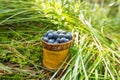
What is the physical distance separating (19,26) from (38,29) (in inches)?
4.4

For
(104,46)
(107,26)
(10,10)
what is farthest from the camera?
(107,26)

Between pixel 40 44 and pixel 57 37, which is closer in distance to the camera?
pixel 57 37

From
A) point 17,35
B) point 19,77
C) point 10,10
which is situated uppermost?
point 10,10

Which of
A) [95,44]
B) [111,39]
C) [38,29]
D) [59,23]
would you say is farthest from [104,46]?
[38,29]

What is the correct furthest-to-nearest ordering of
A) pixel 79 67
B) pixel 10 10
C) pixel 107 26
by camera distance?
1. pixel 107 26
2. pixel 10 10
3. pixel 79 67

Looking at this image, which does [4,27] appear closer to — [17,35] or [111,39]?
[17,35]

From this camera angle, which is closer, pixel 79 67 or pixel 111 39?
pixel 79 67

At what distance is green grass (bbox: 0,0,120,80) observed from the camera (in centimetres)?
118

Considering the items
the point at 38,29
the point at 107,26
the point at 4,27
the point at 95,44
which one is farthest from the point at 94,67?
the point at 107,26

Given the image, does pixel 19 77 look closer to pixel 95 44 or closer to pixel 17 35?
pixel 17 35

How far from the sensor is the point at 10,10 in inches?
56.7

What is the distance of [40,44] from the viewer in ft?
4.63

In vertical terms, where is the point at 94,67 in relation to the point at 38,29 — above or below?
below

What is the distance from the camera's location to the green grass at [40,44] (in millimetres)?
1181
